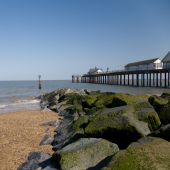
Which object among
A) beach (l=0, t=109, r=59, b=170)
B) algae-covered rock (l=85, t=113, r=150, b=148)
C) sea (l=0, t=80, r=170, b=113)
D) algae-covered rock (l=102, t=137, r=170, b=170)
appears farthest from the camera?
sea (l=0, t=80, r=170, b=113)

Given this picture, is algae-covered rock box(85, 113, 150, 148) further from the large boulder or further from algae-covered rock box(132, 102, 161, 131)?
algae-covered rock box(132, 102, 161, 131)

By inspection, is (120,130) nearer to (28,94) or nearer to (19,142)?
(19,142)

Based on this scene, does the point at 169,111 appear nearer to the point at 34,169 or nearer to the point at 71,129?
the point at 71,129

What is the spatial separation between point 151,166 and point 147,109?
2.52 metres

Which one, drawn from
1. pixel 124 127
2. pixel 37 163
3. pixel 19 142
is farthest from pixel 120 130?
pixel 19 142

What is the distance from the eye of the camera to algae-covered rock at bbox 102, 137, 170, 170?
83.9 inches

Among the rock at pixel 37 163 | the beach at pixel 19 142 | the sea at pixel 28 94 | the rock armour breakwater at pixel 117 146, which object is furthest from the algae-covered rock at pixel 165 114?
the sea at pixel 28 94

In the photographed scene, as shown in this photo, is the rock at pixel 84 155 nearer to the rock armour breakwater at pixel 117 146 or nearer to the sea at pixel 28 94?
the rock armour breakwater at pixel 117 146

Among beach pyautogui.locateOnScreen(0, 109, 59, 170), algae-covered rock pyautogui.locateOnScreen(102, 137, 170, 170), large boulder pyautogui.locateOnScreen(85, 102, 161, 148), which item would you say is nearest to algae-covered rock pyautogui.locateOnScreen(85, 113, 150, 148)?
large boulder pyautogui.locateOnScreen(85, 102, 161, 148)

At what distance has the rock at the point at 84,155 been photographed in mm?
2666

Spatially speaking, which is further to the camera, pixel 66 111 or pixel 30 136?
pixel 66 111

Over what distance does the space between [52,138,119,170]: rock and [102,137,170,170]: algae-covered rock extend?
0.57m

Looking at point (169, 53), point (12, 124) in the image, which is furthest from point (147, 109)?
point (169, 53)

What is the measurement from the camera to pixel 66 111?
9891 mm
